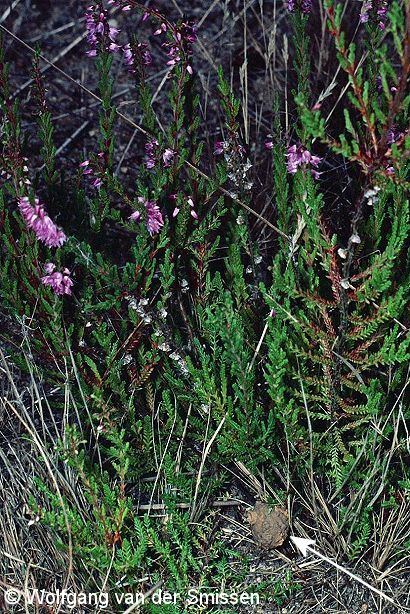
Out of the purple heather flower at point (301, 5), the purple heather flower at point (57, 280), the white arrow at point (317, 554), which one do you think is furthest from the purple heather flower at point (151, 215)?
the white arrow at point (317, 554)

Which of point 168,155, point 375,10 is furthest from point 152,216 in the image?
point 375,10

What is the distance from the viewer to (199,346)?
106 inches

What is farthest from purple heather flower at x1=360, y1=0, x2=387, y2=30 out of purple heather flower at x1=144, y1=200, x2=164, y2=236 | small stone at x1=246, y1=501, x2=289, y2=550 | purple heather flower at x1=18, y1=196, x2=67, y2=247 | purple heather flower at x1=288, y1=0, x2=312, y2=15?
small stone at x1=246, y1=501, x2=289, y2=550

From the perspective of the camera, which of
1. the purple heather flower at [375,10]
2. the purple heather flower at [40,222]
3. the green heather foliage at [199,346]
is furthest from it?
the purple heather flower at [375,10]

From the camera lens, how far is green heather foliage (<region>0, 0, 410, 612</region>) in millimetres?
2512

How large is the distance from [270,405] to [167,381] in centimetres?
38

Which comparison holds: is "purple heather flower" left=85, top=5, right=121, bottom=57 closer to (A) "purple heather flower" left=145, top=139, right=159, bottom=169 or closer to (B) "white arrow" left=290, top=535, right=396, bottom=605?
(A) "purple heather flower" left=145, top=139, right=159, bottom=169

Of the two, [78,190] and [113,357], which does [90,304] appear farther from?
[78,190]

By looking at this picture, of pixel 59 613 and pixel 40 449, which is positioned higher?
pixel 40 449

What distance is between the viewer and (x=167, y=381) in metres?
2.94

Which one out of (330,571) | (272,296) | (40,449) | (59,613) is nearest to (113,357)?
(40,449)

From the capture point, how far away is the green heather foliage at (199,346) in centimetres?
251

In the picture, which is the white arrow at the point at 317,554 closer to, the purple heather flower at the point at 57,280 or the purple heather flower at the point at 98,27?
the purple heather flower at the point at 57,280

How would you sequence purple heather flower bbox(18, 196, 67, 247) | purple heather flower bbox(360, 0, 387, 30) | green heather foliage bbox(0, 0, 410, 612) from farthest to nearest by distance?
purple heather flower bbox(360, 0, 387, 30) < green heather foliage bbox(0, 0, 410, 612) < purple heather flower bbox(18, 196, 67, 247)
